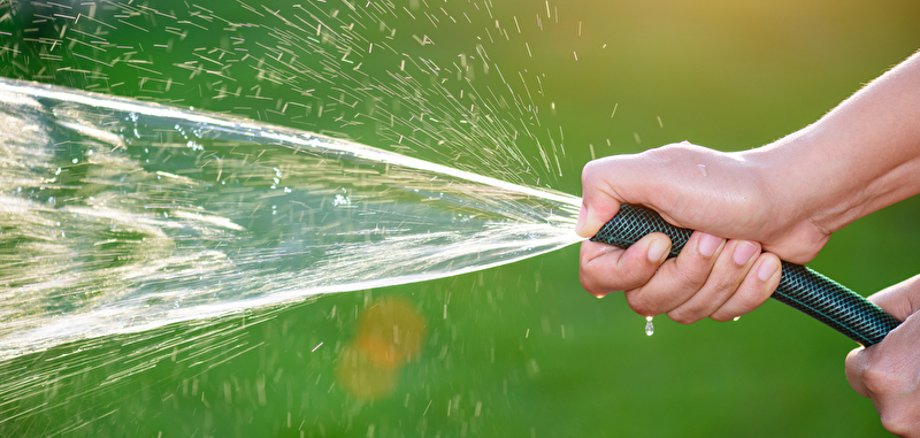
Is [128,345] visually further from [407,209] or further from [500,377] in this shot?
[407,209]

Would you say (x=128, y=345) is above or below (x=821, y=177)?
below

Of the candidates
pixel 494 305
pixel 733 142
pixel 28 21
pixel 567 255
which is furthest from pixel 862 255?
pixel 28 21

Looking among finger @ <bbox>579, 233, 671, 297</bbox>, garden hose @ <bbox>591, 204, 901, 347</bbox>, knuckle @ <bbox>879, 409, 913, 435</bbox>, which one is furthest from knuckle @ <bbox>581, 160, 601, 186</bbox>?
knuckle @ <bbox>879, 409, 913, 435</bbox>

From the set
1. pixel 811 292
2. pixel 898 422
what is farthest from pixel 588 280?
pixel 898 422

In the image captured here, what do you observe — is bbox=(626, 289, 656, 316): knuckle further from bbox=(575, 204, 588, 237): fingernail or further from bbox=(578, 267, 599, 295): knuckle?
bbox=(575, 204, 588, 237): fingernail

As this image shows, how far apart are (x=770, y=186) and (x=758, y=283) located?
30cm

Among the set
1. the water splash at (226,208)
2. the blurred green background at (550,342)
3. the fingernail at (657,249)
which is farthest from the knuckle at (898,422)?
the blurred green background at (550,342)

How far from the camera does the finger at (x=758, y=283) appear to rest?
217 centimetres

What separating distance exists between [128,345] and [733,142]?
460 centimetres

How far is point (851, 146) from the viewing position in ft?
6.66

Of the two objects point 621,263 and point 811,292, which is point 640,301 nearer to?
point 621,263

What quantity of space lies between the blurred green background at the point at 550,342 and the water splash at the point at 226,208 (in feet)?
2.21

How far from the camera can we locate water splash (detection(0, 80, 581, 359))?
252 cm

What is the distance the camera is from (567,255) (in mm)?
5656
